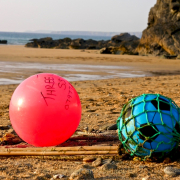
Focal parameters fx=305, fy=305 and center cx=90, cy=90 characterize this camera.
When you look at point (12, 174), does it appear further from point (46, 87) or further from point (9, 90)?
point (9, 90)

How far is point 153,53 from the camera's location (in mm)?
22922

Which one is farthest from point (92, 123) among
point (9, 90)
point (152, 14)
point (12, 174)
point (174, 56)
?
point (152, 14)

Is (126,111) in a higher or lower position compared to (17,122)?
higher

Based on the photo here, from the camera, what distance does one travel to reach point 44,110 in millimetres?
3453

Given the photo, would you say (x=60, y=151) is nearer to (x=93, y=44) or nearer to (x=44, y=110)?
(x=44, y=110)

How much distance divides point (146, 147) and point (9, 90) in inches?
231

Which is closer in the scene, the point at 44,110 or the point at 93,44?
the point at 44,110

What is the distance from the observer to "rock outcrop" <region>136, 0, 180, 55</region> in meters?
22.6

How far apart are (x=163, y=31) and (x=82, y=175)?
71.6ft

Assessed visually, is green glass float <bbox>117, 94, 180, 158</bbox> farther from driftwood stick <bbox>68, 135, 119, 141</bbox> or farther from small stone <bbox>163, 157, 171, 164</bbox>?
driftwood stick <bbox>68, 135, 119, 141</bbox>

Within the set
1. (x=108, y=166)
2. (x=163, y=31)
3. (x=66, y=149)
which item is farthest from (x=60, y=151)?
(x=163, y=31)

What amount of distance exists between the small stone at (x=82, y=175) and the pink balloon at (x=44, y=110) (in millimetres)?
727

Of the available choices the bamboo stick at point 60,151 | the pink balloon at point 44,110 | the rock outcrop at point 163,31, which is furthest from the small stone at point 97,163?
the rock outcrop at point 163,31

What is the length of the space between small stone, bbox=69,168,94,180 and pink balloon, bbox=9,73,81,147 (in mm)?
727
